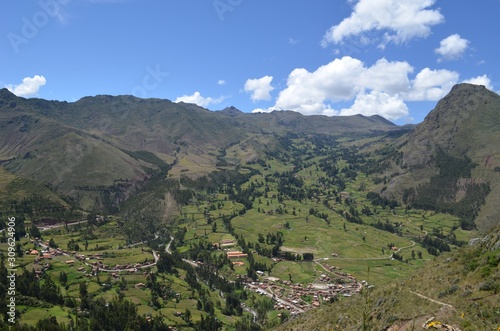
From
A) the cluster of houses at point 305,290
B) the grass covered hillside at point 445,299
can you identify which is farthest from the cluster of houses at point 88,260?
the grass covered hillside at point 445,299

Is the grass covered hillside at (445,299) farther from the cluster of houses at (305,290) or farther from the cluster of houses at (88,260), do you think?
the cluster of houses at (88,260)

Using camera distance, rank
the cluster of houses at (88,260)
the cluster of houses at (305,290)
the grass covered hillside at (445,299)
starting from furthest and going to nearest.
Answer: the cluster of houses at (88,260), the cluster of houses at (305,290), the grass covered hillside at (445,299)

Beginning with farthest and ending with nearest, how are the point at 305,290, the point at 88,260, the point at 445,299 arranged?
the point at 88,260 → the point at 305,290 → the point at 445,299

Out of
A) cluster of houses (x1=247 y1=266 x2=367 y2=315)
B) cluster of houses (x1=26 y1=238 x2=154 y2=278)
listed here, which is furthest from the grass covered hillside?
cluster of houses (x1=26 y1=238 x2=154 y2=278)

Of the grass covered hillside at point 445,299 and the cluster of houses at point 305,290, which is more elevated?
the grass covered hillside at point 445,299

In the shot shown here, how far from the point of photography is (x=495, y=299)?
135 feet

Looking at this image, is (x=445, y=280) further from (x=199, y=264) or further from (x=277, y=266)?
(x=199, y=264)

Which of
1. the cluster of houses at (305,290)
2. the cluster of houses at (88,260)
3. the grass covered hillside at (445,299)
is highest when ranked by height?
the grass covered hillside at (445,299)

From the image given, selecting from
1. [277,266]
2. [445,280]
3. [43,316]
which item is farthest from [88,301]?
[445,280]

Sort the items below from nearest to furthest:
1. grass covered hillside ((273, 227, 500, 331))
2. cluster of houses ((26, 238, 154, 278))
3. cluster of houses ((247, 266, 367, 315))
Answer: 1. grass covered hillside ((273, 227, 500, 331))
2. cluster of houses ((247, 266, 367, 315))
3. cluster of houses ((26, 238, 154, 278))

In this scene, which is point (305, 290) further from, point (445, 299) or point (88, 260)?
point (445, 299)

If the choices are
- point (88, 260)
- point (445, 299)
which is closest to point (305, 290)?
point (88, 260)

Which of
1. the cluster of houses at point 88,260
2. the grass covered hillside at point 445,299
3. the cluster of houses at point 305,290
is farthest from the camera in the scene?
the cluster of houses at point 88,260

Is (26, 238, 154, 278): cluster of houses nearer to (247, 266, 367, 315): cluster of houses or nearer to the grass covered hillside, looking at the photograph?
(247, 266, 367, 315): cluster of houses
